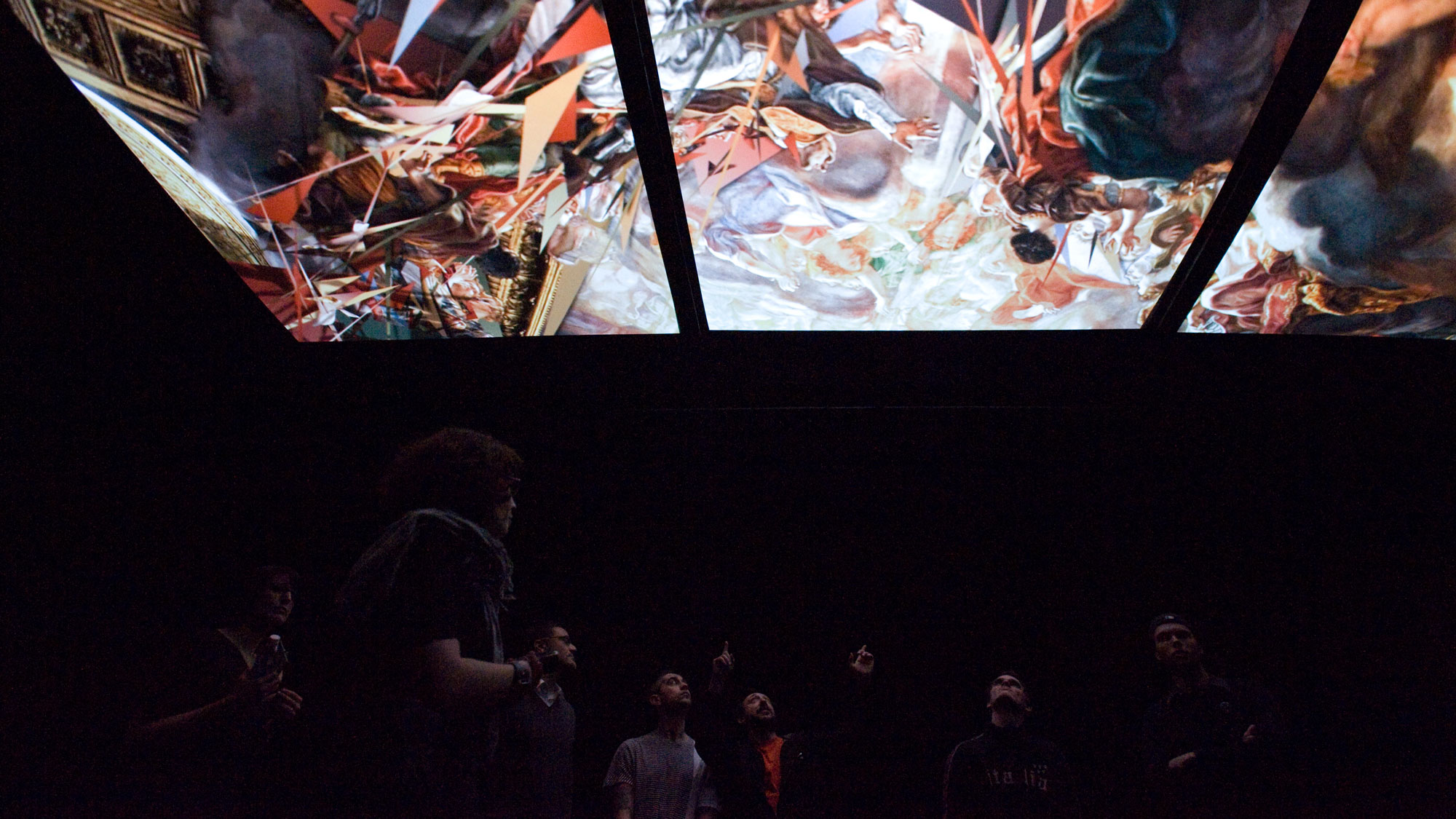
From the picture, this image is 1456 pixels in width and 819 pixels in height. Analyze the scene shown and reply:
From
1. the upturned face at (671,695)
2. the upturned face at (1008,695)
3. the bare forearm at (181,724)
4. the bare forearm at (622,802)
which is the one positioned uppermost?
the upturned face at (1008,695)

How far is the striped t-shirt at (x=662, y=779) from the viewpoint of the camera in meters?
3.45

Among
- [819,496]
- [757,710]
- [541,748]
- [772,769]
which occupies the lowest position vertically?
[772,769]

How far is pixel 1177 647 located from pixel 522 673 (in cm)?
288

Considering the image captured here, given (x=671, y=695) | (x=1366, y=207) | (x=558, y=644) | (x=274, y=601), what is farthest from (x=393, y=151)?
(x=1366, y=207)

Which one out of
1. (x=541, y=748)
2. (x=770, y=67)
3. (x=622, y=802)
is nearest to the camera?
(x=770, y=67)

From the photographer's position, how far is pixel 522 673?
5.84ft

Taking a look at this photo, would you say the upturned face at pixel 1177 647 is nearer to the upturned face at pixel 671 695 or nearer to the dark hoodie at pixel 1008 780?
the dark hoodie at pixel 1008 780

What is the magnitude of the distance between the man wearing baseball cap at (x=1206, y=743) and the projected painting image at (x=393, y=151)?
8.47ft

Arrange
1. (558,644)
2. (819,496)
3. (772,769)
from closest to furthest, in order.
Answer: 1. (558,644)
2. (772,769)
3. (819,496)

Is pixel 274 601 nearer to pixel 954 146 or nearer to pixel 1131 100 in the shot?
pixel 954 146

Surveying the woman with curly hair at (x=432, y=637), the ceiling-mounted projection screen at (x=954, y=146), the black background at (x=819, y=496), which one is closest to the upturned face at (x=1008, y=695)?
the black background at (x=819, y=496)

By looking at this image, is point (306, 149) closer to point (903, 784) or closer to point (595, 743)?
point (595, 743)

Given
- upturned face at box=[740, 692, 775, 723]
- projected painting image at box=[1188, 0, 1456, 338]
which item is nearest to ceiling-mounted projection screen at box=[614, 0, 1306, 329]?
projected painting image at box=[1188, 0, 1456, 338]

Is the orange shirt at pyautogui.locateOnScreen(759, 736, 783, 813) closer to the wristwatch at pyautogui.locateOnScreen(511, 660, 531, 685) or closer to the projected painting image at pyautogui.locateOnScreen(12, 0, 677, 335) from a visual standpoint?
the projected painting image at pyautogui.locateOnScreen(12, 0, 677, 335)
